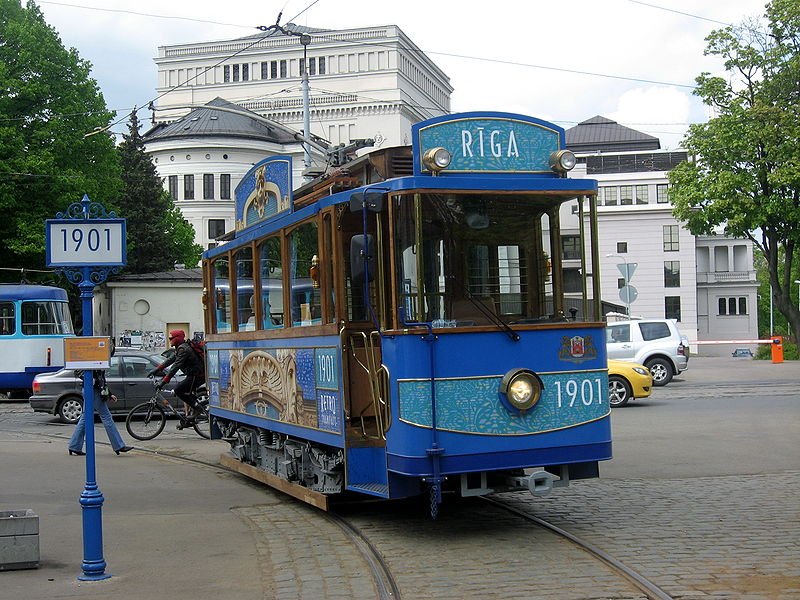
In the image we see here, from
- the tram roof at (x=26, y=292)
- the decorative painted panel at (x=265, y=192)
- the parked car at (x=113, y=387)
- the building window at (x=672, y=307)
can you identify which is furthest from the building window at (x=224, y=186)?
the decorative painted panel at (x=265, y=192)

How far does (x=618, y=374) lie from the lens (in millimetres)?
23922

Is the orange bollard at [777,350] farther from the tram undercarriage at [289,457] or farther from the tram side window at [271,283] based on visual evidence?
the tram side window at [271,283]

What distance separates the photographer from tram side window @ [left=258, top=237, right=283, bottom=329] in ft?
37.1

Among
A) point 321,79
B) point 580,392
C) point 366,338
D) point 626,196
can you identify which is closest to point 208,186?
point 321,79

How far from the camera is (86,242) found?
28.0 ft

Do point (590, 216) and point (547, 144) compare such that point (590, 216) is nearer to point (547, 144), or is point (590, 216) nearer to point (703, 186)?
point (547, 144)

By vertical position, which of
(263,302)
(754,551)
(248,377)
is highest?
(263,302)

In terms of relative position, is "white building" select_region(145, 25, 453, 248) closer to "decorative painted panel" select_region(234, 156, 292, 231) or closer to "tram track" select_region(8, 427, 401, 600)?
"decorative painted panel" select_region(234, 156, 292, 231)

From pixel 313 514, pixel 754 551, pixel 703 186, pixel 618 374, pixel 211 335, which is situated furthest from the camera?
pixel 703 186

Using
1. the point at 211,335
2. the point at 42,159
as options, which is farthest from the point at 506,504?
the point at 42,159

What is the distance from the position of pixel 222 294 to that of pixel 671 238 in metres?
73.0

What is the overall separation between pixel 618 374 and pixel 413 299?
1576 centimetres

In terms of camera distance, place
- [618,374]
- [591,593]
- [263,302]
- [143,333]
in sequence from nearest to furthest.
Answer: [591,593] < [263,302] < [618,374] < [143,333]

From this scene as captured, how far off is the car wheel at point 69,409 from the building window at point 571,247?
15.8 metres
